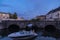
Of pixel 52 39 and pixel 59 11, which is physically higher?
pixel 59 11

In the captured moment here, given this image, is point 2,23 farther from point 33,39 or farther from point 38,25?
point 33,39

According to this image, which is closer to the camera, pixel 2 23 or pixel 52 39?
pixel 52 39

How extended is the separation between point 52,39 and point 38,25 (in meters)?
30.4

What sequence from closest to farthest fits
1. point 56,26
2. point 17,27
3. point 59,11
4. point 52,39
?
point 52,39, point 56,26, point 17,27, point 59,11

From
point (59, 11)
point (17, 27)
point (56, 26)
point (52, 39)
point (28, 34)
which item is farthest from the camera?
point (59, 11)

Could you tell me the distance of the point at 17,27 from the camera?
3228 inches

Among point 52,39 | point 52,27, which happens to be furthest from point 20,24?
point 52,39

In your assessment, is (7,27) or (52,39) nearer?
(52,39)

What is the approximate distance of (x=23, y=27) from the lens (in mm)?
79000

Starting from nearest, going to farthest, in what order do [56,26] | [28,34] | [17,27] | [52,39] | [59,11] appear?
1. [28,34]
2. [52,39]
3. [56,26]
4. [17,27]
5. [59,11]

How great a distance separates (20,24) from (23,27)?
5.97ft

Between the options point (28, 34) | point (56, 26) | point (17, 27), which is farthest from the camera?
point (17, 27)

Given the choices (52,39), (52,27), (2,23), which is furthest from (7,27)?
(52,39)

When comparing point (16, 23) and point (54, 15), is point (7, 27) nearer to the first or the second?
point (16, 23)
